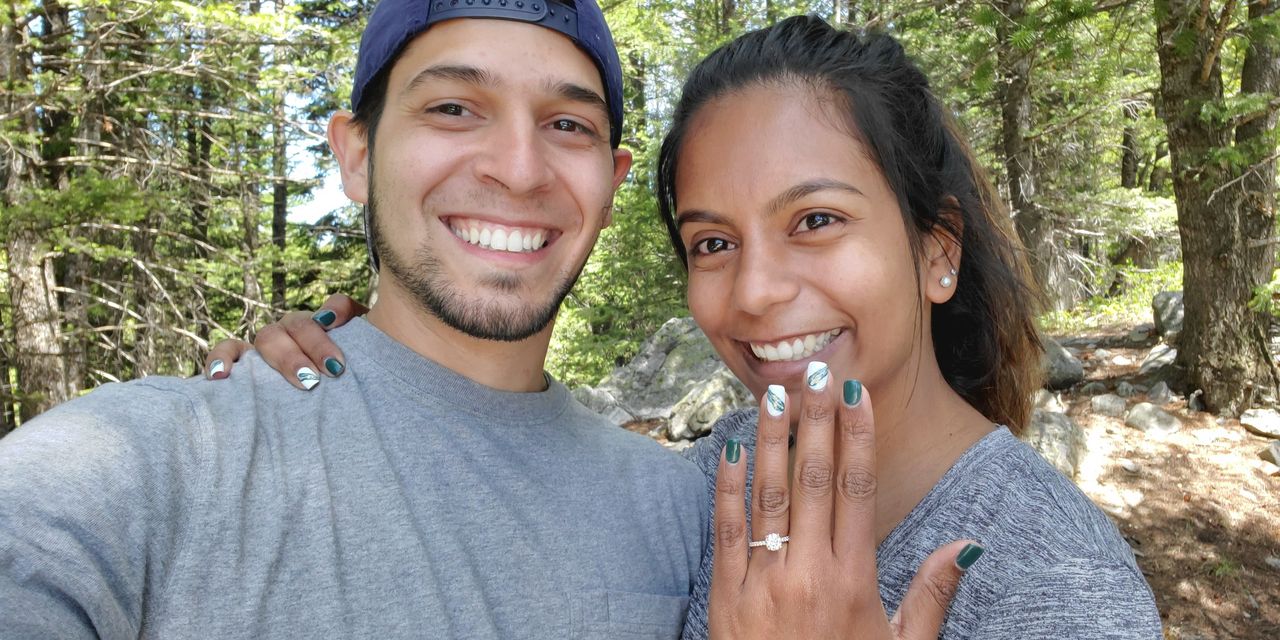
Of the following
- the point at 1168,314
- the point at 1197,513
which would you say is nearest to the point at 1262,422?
the point at 1197,513

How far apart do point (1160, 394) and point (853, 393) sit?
7.29 metres

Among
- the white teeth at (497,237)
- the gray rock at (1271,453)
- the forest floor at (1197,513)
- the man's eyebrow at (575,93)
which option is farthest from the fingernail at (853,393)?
the gray rock at (1271,453)

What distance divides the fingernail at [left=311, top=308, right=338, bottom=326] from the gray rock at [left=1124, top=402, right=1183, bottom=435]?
6.77 m

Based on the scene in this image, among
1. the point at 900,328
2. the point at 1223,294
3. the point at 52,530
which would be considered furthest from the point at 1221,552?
the point at 52,530

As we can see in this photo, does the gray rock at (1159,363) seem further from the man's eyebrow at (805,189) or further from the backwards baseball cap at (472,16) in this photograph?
the backwards baseball cap at (472,16)

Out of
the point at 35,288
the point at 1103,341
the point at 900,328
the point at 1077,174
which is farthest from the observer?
the point at 1077,174

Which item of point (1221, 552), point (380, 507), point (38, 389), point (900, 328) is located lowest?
point (38, 389)

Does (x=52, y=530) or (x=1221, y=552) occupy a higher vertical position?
(x=52, y=530)

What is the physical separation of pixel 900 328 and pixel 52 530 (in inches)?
61.2

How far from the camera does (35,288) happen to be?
23.6ft

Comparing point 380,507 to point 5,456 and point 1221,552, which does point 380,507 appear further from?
point 1221,552

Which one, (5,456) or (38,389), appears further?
(38,389)

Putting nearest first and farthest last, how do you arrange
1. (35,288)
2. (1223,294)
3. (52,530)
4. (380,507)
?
(52,530) → (380,507) → (1223,294) → (35,288)

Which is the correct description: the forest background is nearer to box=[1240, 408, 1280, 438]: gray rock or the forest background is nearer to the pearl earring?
box=[1240, 408, 1280, 438]: gray rock
